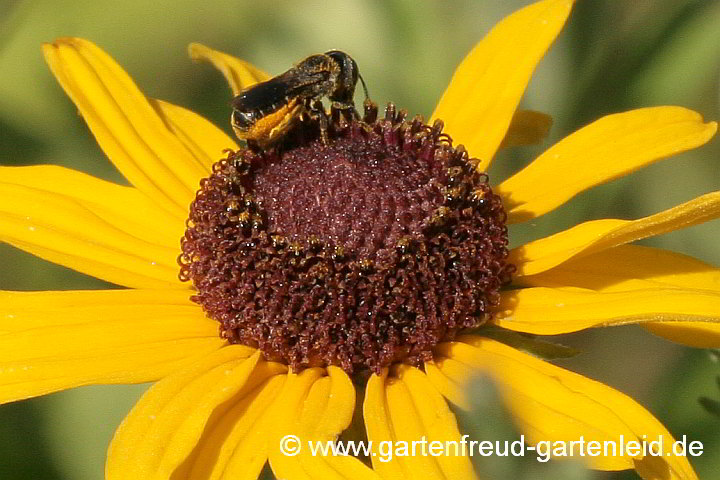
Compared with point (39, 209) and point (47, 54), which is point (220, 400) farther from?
point (47, 54)

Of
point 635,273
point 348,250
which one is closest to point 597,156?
point 635,273

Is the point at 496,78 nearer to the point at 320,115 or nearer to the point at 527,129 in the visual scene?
the point at 527,129

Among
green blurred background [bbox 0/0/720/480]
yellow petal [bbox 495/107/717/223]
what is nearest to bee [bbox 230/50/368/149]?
yellow petal [bbox 495/107/717/223]

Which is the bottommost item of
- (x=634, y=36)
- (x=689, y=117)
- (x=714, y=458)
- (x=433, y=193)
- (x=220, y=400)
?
(x=714, y=458)

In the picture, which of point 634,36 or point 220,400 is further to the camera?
point 634,36

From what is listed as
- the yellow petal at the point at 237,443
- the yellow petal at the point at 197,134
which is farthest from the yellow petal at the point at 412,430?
the yellow petal at the point at 197,134

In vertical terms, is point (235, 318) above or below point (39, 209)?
below

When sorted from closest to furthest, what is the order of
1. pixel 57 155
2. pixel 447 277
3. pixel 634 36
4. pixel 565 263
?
Result: pixel 447 277 → pixel 565 263 → pixel 634 36 → pixel 57 155

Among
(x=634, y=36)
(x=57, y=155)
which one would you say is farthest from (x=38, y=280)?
(x=634, y=36)
